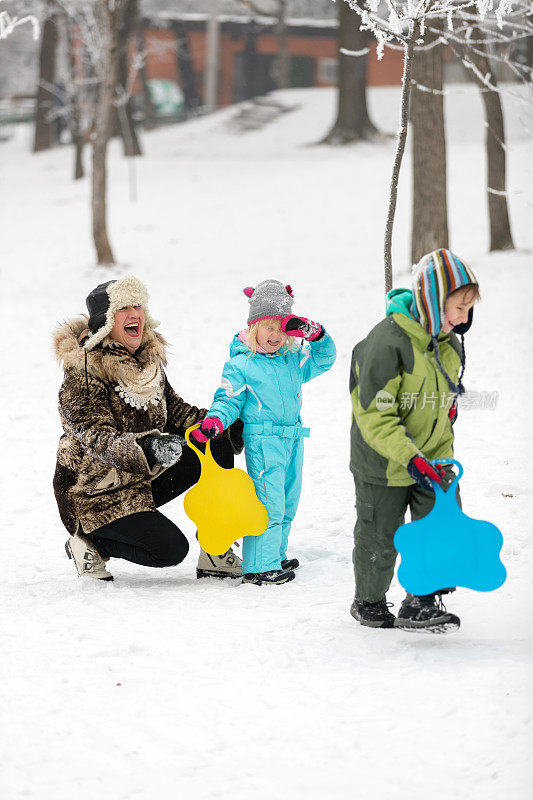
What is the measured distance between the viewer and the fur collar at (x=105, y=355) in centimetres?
458

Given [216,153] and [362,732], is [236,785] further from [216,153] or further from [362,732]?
[216,153]

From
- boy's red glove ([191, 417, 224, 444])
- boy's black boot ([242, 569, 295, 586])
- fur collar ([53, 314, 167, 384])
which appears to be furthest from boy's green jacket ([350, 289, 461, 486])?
fur collar ([53, 314, 167, 384])

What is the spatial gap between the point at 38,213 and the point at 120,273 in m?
6.70

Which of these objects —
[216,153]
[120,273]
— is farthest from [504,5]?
[216,153]

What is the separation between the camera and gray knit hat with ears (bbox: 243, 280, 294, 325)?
14.9 feet

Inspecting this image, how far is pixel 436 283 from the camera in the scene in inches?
142

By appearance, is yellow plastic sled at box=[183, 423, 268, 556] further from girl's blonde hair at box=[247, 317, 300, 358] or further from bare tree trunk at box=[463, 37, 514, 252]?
bare tree trunk at box=[463, 37, 514, 252]

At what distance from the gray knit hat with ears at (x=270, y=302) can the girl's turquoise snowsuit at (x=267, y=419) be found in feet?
0.72

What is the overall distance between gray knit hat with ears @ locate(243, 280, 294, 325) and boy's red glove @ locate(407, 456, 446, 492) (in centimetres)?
119

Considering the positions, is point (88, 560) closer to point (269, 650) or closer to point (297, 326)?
point (269, 650)

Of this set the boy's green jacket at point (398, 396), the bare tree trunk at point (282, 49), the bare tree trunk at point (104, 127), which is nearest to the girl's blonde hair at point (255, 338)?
the boy's green jacket at point (398, 396)

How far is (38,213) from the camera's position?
20.2 m

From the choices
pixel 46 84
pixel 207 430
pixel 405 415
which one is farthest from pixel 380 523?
pixel 46 84

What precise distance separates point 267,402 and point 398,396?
1022mm
